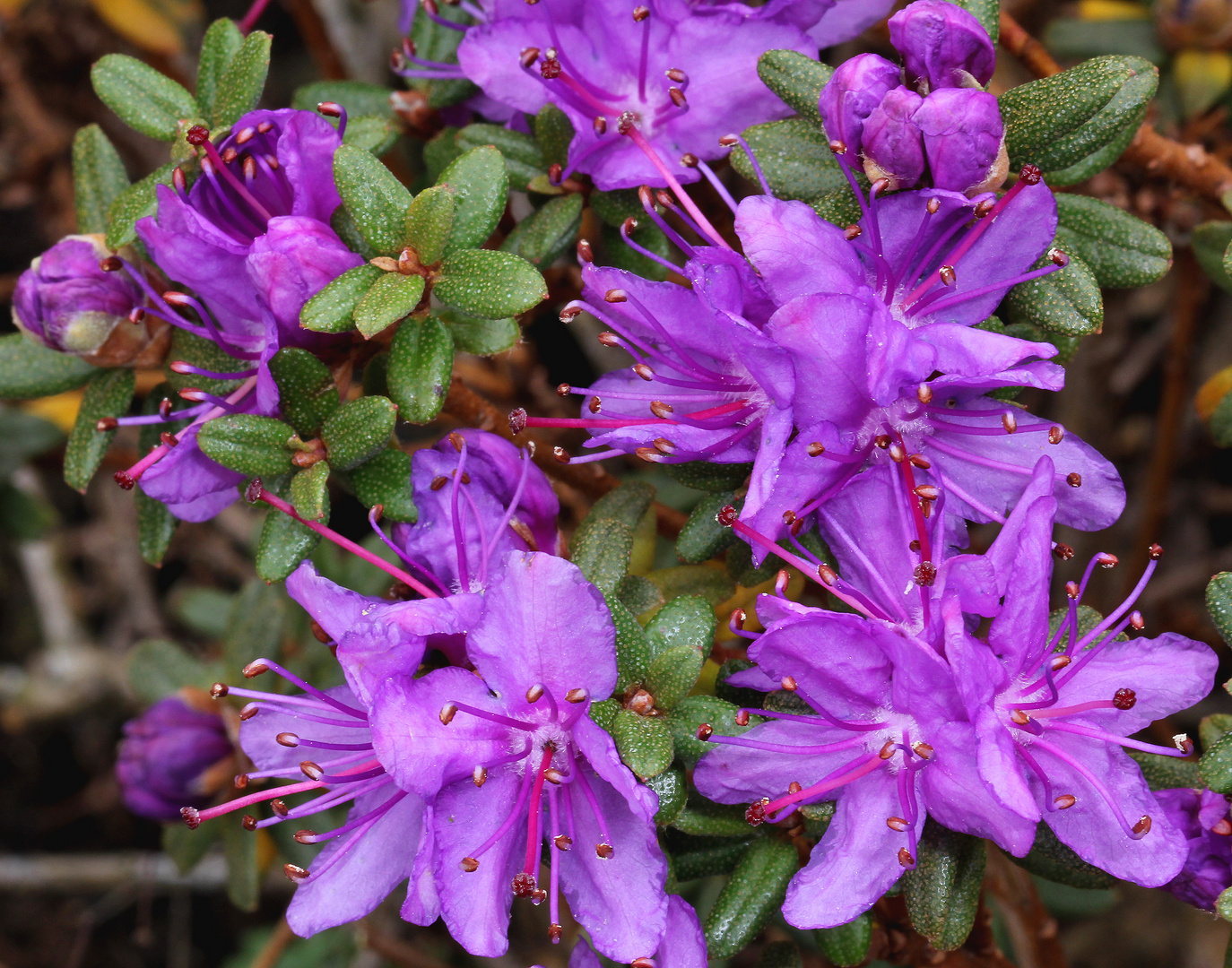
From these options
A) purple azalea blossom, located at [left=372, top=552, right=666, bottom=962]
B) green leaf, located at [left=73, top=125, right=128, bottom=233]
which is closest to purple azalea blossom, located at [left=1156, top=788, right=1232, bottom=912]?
purple azalea blossom, located at [left=372, top=552, right=666, bottom=962]

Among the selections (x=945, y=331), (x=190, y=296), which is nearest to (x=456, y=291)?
(x=190, y=296)

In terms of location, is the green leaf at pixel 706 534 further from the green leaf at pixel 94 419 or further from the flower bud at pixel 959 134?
the green leaf at pixel 94 419

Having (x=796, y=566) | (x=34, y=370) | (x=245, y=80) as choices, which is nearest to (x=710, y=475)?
(x=796, y=566)

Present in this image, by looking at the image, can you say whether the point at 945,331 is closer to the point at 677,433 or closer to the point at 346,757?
the point at 677,433

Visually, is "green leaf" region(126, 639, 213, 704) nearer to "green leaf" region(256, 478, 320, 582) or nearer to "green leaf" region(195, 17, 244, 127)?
"green leaf" region(256, 478, 320, 582)

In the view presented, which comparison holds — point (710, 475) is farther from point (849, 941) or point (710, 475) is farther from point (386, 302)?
point (849, 941)

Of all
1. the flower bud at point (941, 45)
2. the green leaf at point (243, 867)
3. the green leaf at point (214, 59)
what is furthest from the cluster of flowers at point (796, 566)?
the green leaf at point (243, 867)

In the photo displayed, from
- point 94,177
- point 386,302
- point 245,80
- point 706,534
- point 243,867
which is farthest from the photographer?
point 243,867
